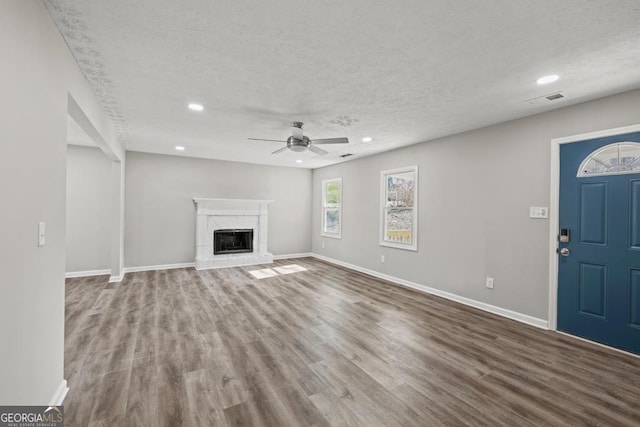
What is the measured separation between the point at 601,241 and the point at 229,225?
6594 mm

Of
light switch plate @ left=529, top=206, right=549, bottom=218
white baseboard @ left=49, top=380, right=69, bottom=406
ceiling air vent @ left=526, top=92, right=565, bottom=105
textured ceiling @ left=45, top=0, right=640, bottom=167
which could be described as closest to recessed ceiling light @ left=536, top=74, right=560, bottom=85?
textured ceiling @ left=45, top=0, right=640, bottom=167

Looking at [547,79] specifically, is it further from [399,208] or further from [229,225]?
[229,225]

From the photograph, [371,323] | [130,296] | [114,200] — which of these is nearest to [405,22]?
[371,323]

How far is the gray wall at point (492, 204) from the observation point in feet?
10.7

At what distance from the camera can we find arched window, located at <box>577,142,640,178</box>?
2697mm

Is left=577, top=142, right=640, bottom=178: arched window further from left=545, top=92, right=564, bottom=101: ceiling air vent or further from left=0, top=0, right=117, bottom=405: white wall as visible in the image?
left=0, top=0, right=117, bottom=405: white wall

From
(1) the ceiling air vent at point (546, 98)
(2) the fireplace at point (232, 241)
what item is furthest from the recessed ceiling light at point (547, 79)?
(2) the fireplace at point (232, 241)

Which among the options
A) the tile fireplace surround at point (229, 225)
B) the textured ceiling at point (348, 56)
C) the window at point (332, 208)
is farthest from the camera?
the window at point (332, 208)

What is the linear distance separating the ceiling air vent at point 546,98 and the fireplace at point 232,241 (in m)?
6.12

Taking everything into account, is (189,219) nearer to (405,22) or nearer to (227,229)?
(227,229)

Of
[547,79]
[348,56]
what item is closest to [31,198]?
[348,56]

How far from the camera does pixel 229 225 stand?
6.88m

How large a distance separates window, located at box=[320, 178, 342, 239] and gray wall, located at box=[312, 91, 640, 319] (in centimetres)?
177

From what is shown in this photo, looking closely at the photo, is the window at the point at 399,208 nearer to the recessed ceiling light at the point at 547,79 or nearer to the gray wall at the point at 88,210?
the recessed ceiling light at the point at 547,79
